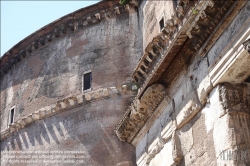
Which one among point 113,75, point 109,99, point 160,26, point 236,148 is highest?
point 160,26

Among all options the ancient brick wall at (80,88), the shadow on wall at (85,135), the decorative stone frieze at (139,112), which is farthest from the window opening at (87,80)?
the decorative stone frieze at (139,112)

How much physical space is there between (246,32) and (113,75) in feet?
17.1

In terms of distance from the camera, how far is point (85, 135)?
9.12 metres

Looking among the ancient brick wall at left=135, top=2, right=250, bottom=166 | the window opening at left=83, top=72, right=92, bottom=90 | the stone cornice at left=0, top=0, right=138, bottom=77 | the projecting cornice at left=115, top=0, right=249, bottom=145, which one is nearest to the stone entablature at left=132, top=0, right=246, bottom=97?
the projecting cornice at left=115, top=0, right=249, bottom=145

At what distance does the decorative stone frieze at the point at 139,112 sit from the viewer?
22.5ft

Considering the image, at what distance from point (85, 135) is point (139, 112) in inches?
84.6

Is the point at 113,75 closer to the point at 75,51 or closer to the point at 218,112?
the point at 75,51

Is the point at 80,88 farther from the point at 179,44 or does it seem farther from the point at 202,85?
the point at 202,85

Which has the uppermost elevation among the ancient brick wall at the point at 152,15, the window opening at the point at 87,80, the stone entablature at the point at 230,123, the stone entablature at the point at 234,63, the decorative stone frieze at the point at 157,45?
the ancient brick wall at the point at 152,15

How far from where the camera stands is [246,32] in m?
4.75

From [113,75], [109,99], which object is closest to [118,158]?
[109,99]

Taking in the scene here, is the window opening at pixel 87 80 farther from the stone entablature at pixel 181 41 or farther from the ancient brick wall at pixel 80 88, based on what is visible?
the stone entablature at pixel 181 41

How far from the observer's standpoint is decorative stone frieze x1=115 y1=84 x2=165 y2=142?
6852mm

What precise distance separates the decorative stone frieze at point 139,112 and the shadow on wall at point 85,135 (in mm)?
383
